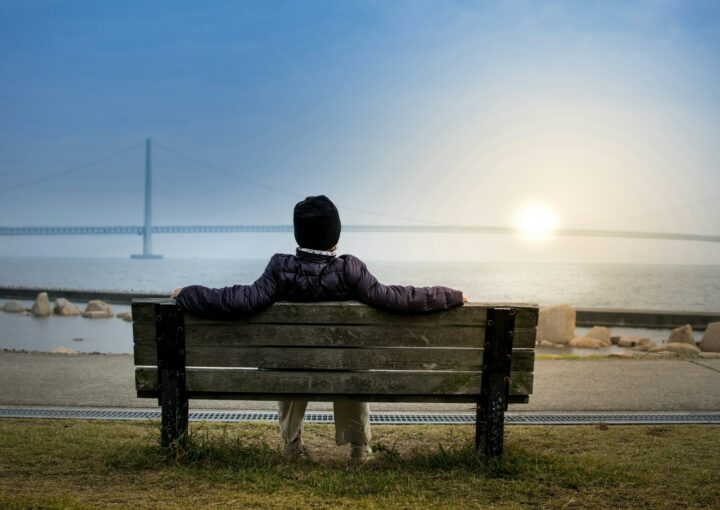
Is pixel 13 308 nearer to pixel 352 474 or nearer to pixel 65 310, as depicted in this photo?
pixel 65 310

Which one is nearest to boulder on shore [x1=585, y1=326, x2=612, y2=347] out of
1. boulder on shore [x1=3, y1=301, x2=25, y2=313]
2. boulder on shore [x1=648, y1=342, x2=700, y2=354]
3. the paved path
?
boulder on shore [x1=648, y1=342, x2=700, y2=354]

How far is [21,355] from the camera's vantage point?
588cm

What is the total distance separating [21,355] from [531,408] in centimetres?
448

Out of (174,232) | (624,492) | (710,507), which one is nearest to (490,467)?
(624,492)

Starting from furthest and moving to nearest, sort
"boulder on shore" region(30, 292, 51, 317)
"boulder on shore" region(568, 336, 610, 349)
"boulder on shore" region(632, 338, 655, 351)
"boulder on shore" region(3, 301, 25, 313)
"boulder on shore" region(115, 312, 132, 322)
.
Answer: "boulder on shore" region(3, 301, 25, 313) < "boulder on shore" region(30, 292, 51, 317) < "boulder on shore" region(115, 312, 132, 322) < "boulder on shore" region(568, 336, 610, 349) < "boulder on shore" region(632, 338, 655, 351)

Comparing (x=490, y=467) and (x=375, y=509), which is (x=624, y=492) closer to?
(x=490, y=467)

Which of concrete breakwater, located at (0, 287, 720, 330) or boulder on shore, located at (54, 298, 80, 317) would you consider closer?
concrete breakwater, located at (0, 287, 720, 330)

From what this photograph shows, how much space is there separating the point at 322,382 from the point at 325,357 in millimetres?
98

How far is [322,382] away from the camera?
2.48 metres

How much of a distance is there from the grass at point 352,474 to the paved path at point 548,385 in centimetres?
86

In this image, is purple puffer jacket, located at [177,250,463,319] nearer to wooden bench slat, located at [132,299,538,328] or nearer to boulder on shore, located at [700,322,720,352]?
wooden bench slat, located at [132,299,538,328]

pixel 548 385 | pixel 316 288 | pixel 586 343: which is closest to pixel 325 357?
pixel 316 288

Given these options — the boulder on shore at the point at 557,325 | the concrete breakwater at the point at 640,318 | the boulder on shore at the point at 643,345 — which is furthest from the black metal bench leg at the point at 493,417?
the concrete breakwater at the point at 640,318

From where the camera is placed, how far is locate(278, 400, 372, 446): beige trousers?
107 inches
